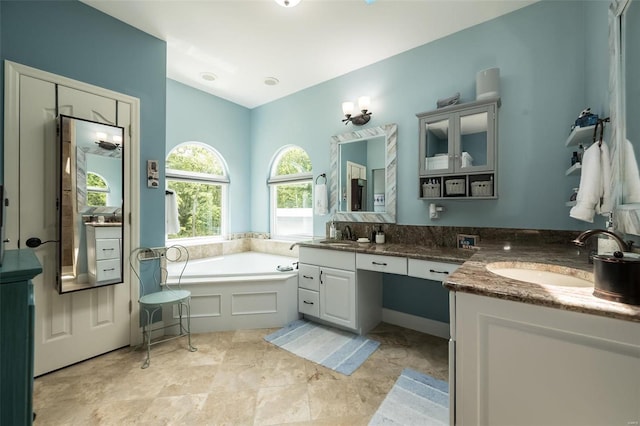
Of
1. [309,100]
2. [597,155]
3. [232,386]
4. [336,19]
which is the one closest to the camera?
[597,155]

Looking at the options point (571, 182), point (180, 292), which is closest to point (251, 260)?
point (180, 292)

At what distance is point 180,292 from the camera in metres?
2.36

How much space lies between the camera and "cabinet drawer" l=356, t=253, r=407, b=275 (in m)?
2.17

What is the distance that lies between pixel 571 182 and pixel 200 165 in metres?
4.01

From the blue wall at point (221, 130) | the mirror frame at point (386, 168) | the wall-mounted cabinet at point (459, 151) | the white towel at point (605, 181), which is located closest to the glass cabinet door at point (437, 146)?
the wall-mounted cabinet at point (459, 151)

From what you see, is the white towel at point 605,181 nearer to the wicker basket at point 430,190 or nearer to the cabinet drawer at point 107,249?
the wicker basket at point 430,190

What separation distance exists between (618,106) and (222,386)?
273 cm

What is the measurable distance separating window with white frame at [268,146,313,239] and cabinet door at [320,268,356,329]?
114cm

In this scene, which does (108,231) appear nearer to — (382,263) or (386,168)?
(382,263)

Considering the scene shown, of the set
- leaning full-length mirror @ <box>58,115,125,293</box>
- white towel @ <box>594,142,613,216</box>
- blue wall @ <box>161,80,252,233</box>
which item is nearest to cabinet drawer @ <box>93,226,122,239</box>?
leaning full-length mirror @ <box>58,115,125,293</box>

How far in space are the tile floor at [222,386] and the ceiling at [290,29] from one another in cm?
283

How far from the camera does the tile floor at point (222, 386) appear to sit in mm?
1521

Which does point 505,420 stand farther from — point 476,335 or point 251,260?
point 251,260

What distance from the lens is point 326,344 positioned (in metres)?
2.33
